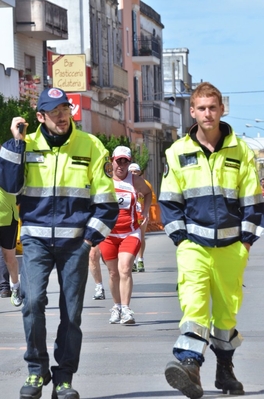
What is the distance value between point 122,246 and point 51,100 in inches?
197

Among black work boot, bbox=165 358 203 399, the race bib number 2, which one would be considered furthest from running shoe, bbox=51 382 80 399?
the race bib number 2

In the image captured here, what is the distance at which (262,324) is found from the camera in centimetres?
1239

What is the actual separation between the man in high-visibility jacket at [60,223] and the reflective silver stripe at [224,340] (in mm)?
891

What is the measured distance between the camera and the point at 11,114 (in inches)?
1383

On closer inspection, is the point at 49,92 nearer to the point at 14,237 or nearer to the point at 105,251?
the point at 105,251

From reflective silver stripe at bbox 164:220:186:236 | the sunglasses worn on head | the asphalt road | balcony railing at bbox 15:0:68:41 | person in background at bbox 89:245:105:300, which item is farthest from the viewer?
balcony railing at bbox 15:0:68:41

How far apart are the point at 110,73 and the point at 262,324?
4625 cm

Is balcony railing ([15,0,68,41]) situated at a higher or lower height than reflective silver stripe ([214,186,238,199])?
higher

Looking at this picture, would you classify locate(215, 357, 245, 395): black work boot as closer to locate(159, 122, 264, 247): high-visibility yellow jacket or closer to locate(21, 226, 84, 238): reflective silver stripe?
locate(159, 122, 264, 247): high-visibility yellow jacket

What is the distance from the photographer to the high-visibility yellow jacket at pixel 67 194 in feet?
25.3

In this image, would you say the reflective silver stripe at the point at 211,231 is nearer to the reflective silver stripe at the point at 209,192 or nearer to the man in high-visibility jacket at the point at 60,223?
the reflective silver stripe at the point at 209,192

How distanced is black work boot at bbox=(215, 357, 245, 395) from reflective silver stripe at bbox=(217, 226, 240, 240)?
2.66 ft

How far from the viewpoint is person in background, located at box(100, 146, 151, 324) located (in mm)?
12461

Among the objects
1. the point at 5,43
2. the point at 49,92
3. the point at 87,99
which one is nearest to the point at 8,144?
the point at 49,92
